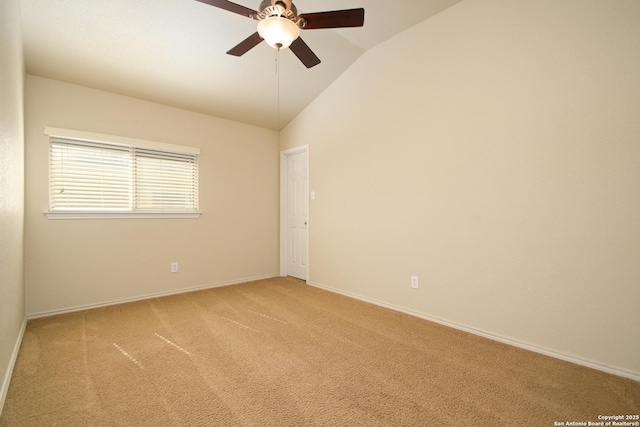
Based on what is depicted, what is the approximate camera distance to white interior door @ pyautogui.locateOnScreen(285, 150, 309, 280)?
14.2 feet

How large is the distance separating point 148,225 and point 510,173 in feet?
12.5

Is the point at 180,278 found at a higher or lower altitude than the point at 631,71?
lower

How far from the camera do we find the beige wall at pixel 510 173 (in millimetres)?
1816

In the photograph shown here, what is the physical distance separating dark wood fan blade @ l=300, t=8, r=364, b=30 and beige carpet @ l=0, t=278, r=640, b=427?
7.49ft

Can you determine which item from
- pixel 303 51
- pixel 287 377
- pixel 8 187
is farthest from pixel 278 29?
pixel 287 377

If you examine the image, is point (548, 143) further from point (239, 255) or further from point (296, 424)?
point (239, 255)

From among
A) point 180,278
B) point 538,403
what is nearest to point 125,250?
point 180,278

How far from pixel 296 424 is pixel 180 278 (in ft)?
9.38

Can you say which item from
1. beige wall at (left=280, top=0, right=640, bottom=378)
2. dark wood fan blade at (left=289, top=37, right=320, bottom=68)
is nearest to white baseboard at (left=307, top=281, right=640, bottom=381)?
beige wall at (left=280, top=0, right=640, bottom=378)

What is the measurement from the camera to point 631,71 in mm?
1762

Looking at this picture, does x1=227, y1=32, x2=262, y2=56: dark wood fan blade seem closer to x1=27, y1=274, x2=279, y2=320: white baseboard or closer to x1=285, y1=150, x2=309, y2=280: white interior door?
x1=285, y1=150, x2=309, y2=280: white interior door

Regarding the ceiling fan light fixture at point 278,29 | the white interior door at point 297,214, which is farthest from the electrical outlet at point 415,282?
the ceiling fan light fixture at point 278,29

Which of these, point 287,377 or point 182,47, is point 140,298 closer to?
point 287,377

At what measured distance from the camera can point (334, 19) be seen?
6.05 ft
